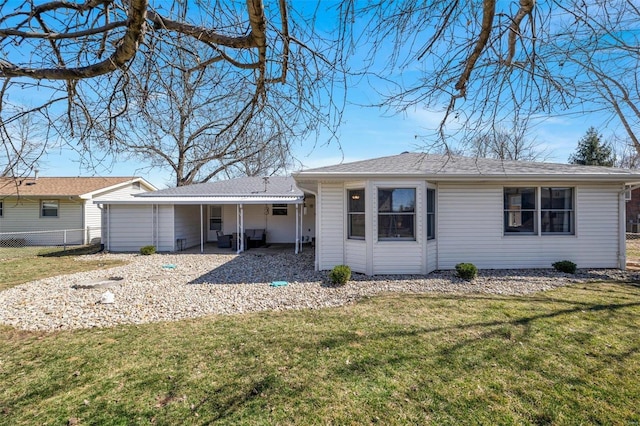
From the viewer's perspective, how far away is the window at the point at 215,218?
56.5 ft

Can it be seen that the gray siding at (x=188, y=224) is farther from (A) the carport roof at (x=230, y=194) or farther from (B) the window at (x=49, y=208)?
(B) the window at (x=49, y=208)

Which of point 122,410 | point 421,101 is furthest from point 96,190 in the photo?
point 421,101

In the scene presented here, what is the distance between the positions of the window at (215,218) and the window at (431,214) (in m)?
12.1

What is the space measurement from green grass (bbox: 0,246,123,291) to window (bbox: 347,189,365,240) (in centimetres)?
831

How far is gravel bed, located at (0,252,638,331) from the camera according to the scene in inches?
218

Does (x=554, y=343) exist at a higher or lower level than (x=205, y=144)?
lower

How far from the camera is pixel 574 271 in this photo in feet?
27.5

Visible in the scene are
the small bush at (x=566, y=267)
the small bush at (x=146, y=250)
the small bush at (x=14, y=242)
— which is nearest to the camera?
the small bush at (x=566, y=267)

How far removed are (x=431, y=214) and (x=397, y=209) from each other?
45.7 inches

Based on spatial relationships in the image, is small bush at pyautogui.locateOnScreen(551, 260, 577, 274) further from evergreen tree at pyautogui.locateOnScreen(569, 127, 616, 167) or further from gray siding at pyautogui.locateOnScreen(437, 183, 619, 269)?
evergreen tree at pyautogui.locateOnScreen(569, 127, 616, 167)

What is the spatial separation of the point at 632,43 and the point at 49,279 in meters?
13.7

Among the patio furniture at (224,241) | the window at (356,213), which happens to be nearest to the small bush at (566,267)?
the window at (356,213)

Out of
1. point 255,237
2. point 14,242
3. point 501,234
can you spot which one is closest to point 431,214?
point 501,234

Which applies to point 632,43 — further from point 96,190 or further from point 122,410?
point 96,190
